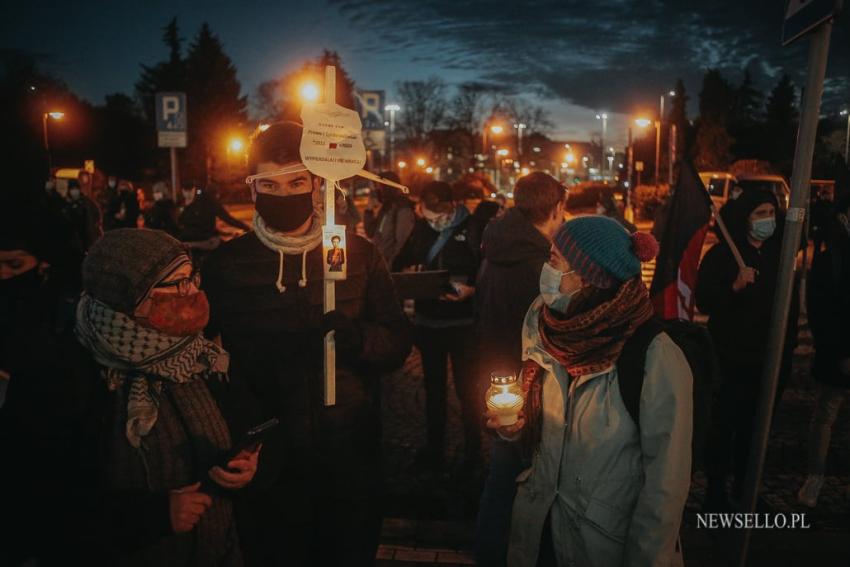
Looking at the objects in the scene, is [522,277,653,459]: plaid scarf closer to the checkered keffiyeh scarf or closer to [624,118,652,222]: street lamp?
the checkered keffiyeh scarf

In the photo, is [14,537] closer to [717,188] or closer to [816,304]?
[816,304]

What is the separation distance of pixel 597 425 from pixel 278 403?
1.31 m

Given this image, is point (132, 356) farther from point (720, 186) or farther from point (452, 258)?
point (720, 186)

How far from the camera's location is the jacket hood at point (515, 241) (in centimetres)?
419

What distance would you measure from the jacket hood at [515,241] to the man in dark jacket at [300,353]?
140 cm

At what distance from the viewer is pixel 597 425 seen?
97.0 inches

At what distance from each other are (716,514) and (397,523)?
2.12 m

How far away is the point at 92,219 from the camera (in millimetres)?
10992

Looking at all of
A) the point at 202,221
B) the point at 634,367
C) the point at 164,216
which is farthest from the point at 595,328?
the point at 164,216

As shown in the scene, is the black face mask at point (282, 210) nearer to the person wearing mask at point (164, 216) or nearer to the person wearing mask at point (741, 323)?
the person wearing mask at point (741, 323)

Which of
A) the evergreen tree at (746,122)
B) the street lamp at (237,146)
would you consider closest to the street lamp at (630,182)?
the street lamp at (237,146)

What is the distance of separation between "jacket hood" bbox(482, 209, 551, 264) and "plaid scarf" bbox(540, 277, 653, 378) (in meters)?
1.64

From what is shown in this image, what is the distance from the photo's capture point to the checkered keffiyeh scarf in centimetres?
213

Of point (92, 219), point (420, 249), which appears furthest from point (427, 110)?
point (420, 249)
